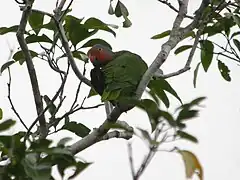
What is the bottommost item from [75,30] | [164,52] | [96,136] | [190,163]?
[190,163]

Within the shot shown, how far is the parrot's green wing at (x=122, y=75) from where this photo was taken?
112 centimetres

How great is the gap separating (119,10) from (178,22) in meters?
0.31

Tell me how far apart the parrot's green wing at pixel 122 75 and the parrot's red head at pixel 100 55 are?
0.03 meters

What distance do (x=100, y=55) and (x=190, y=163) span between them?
0.73m

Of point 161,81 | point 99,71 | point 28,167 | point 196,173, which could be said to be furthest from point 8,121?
point 99,71

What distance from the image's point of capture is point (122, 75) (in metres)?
1.19

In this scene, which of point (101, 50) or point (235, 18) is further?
point (101, 50)

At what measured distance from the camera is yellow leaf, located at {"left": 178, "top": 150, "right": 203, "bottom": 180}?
589mm

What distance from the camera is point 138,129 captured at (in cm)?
63

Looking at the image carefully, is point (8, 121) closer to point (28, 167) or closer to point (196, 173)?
point (28, 167)

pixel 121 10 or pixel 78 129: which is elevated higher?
pixel 121 10

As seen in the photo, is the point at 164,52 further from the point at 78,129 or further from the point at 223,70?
the point at 223,70

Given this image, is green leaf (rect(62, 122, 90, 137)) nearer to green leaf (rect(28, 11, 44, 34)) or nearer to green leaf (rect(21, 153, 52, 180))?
green leaf (rect(28, 11, 44, 34))

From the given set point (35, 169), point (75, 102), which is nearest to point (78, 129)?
point (75, 102)
